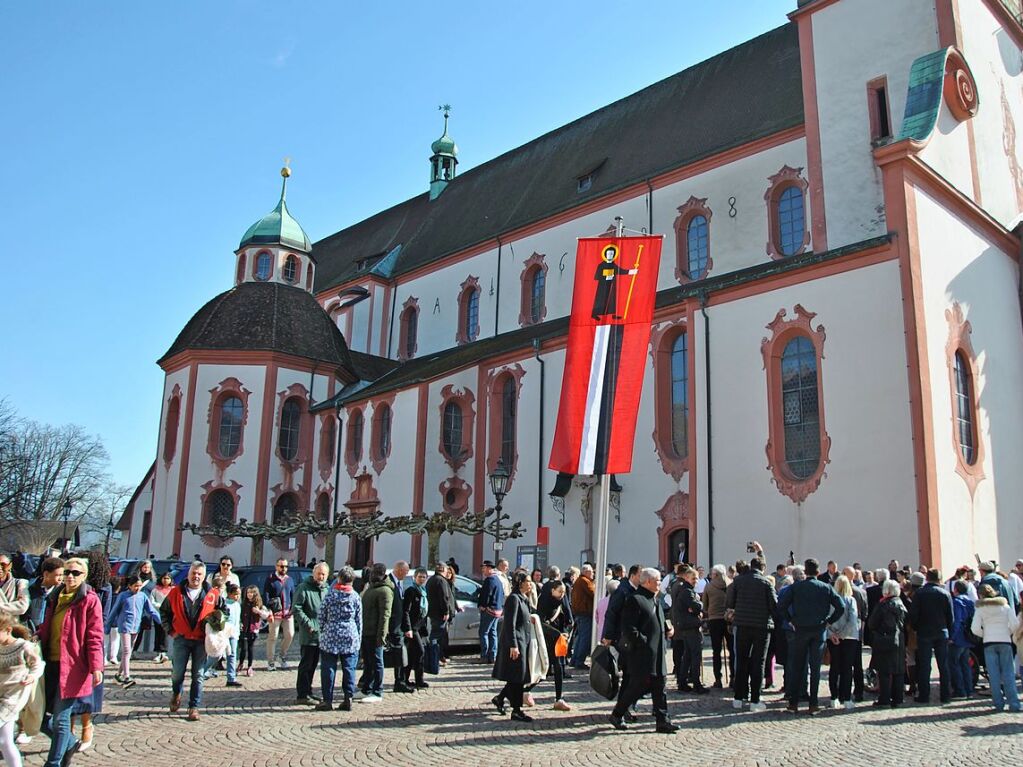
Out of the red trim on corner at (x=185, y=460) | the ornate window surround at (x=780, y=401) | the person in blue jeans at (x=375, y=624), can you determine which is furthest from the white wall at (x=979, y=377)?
the red trim on corner at (x=185, y=460)

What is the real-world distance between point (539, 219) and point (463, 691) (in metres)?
20.9

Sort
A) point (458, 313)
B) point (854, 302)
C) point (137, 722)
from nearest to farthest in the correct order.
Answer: point (137, 722), point (854, 302), point (458, 313)

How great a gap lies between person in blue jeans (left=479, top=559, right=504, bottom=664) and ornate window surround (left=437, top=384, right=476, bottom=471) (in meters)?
13.5

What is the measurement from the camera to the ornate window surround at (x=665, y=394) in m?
21.3

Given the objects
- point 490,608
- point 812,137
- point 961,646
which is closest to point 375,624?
point 490,608

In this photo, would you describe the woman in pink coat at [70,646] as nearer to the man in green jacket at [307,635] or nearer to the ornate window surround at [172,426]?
the man in green jacket at [307,635]

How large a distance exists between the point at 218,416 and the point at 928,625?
2661 cm

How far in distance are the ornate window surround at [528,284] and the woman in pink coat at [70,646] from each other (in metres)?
23.5

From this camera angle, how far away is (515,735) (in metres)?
8.70

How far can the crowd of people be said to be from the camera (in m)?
7.48

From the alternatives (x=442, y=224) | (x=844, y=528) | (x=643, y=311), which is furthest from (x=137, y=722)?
(x=442, y=224)

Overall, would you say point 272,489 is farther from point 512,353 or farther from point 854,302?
point 854,302

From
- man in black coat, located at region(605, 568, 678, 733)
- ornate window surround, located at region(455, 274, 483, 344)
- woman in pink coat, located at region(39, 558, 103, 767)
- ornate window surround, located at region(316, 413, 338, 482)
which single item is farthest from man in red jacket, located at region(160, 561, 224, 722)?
ornate window surround, located at region(455, 274, 483, 344)

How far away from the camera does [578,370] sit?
43.5 ft
